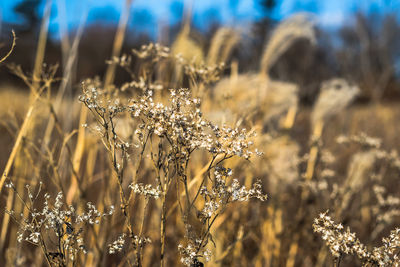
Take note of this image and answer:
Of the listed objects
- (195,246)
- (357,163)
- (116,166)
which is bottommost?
(195,246)

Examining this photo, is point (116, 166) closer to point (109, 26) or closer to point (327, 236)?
point (327, 236)

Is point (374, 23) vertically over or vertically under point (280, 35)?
over

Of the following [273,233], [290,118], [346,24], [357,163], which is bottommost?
[273,233]

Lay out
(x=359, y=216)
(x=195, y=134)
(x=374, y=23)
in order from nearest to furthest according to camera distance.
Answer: (x=195, y=134) < (x=359, y=216) < (x=374, y=23)

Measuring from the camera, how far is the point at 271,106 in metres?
2.16

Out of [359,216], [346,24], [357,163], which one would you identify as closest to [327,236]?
[357,163]

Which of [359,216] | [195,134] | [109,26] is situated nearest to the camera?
[195,134]

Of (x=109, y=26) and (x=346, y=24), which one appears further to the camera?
(x=109, y=26)

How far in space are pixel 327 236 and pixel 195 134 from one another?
1.31 feet

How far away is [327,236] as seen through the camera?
757mm

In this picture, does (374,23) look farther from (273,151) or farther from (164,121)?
(164,121)

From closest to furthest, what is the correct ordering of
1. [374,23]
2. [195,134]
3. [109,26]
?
1. [195,134]
2. [374,23]
3. [109,26]

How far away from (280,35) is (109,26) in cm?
3913

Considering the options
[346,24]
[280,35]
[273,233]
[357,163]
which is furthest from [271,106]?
[346,24]
